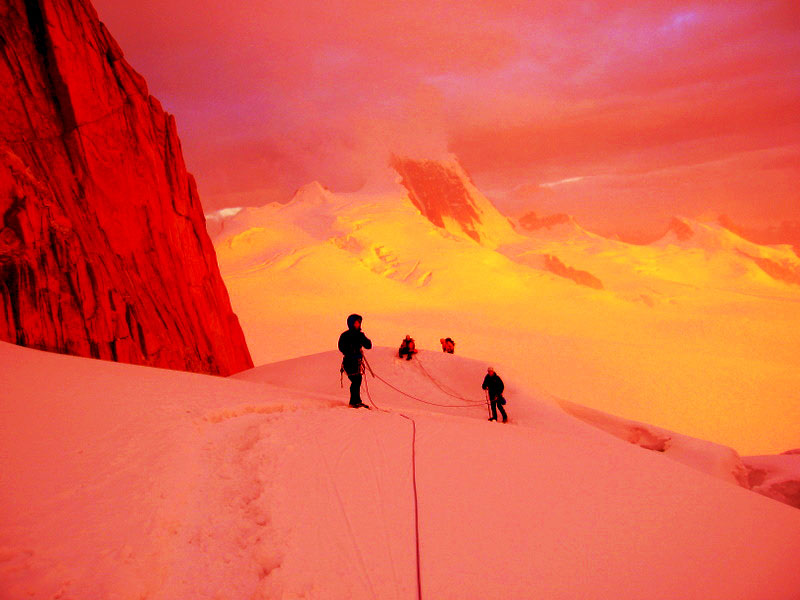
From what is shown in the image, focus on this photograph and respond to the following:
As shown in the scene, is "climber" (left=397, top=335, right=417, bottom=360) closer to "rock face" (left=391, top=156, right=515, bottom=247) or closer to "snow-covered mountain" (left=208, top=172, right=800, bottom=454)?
"snow-covered mountain" (left=208, top=172, right=800, bottom=454)

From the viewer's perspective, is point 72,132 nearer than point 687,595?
No

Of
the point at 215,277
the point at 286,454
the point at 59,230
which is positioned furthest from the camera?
the point at 215,277

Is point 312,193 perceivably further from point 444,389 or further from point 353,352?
point 353,352

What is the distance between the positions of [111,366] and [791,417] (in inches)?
1443

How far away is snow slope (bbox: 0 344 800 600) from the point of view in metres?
2.67

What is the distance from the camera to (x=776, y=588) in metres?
3.15

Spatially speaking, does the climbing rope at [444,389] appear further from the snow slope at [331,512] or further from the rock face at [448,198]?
the rock face at [448,198]

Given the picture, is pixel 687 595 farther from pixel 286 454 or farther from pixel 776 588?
A: pixel 286 454

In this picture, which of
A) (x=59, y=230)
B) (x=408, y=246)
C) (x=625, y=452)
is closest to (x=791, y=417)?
(x=625, y=452)

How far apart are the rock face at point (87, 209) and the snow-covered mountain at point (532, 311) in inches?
674

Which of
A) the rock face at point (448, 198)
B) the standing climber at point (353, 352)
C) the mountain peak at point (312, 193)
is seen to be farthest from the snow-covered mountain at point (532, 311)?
the standing climber at point (353, 352)

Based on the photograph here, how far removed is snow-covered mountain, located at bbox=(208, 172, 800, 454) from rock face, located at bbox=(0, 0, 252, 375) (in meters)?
17.1

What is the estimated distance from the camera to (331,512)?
3.55m

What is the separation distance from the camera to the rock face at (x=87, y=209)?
929 cm
